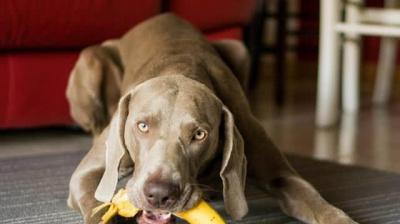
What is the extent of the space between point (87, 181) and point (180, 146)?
0.37 m

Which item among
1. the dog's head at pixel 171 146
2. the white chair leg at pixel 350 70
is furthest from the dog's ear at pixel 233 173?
the white chair leg at pixel 350 70

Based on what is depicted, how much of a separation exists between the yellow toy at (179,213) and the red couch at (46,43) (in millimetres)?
1140

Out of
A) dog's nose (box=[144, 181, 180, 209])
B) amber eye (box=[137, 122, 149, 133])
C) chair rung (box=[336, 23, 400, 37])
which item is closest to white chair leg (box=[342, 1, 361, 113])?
chair rung (box=[336, 23, 400, 37])

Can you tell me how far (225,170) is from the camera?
1635mm

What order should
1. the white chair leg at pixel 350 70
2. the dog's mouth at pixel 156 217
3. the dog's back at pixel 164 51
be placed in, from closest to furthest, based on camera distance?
the dog's mouth at pixel 156 217 < the dog's back at pixel 164 51 < the white chair leg at pixel 350 70

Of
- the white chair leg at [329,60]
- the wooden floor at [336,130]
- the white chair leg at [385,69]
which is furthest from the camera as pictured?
the white chair leg at [385,69]

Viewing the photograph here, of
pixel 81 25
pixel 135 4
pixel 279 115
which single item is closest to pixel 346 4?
pixel 279 115

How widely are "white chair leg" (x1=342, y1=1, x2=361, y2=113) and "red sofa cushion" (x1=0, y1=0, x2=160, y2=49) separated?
3.72ft

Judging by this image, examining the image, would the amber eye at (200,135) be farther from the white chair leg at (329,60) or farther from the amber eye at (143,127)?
the white chair leg at (329,60)

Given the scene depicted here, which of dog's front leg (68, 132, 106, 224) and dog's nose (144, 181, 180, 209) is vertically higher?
dog's nose (144, 181, 180, 209)

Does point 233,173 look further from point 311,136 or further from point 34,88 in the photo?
point 311,136

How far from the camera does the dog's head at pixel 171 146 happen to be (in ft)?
4.80

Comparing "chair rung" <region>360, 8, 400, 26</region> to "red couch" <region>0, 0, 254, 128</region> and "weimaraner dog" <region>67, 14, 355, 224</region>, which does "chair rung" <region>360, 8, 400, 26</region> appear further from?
"weimaraner dog" <region>67, 14, 355, 224</region>

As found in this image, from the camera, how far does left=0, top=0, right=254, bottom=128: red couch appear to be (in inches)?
103
